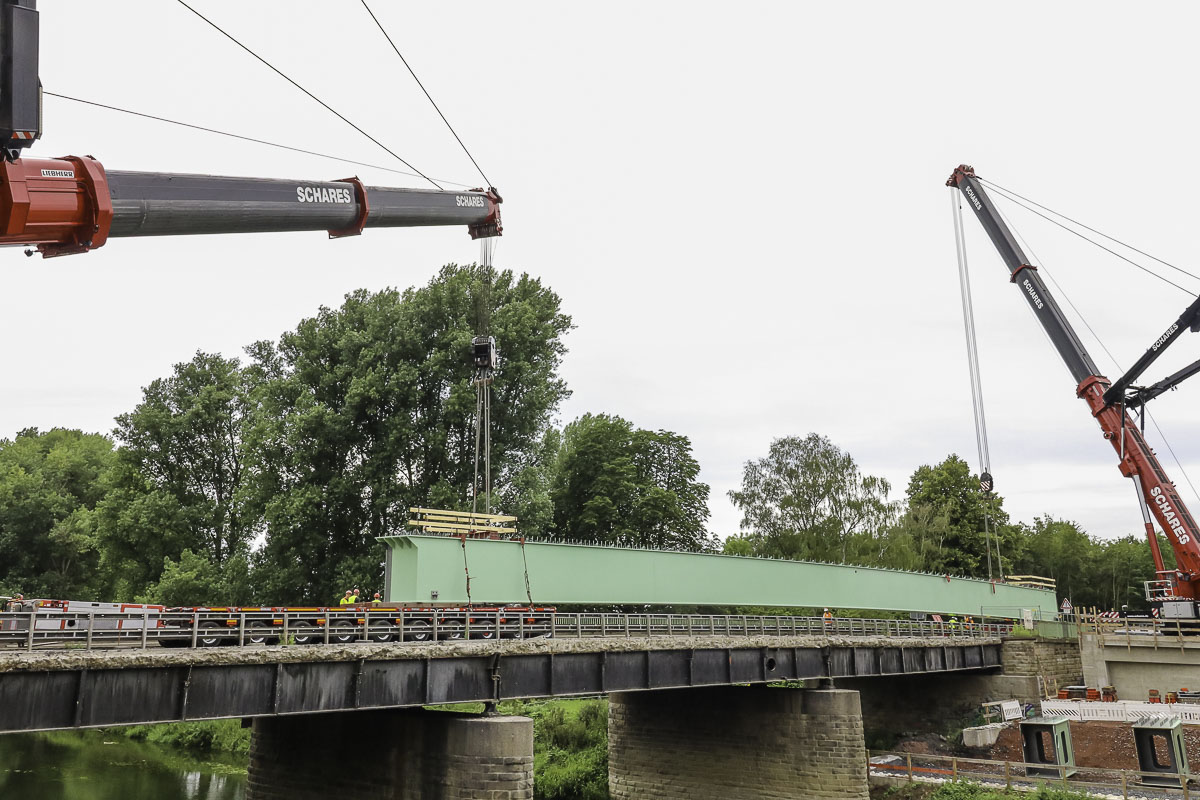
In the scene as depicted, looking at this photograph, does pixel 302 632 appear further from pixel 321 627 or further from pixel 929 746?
pixel 929 746

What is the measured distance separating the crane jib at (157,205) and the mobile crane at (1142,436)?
36.9 metres

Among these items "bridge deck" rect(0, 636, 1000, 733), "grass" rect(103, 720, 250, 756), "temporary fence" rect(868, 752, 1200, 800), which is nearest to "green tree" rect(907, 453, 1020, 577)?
"temporary fence" rect(868, 752, 1200, 800)

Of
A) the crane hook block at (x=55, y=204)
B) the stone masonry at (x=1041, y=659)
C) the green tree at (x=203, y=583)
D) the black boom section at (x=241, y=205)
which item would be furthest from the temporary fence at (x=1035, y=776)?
the green tree at (x=203, y=583)

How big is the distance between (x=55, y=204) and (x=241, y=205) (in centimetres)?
391

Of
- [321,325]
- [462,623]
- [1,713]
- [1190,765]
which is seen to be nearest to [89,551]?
[321,325]

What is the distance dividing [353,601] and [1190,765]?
29272 mm

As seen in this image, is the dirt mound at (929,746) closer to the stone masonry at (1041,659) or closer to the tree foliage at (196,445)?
the stone masonry at (1041,659)

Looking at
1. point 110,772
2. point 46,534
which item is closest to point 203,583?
point 110,772

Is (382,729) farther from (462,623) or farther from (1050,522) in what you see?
(1050,522)

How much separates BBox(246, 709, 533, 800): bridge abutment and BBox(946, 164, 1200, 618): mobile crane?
33.9 m

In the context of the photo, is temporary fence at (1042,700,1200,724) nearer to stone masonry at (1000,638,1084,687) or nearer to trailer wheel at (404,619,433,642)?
stone masonry at (1000,638,1084,687)

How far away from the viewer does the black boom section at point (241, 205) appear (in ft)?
56.4

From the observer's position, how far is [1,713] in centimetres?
1515

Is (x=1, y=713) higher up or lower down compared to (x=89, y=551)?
lower down
